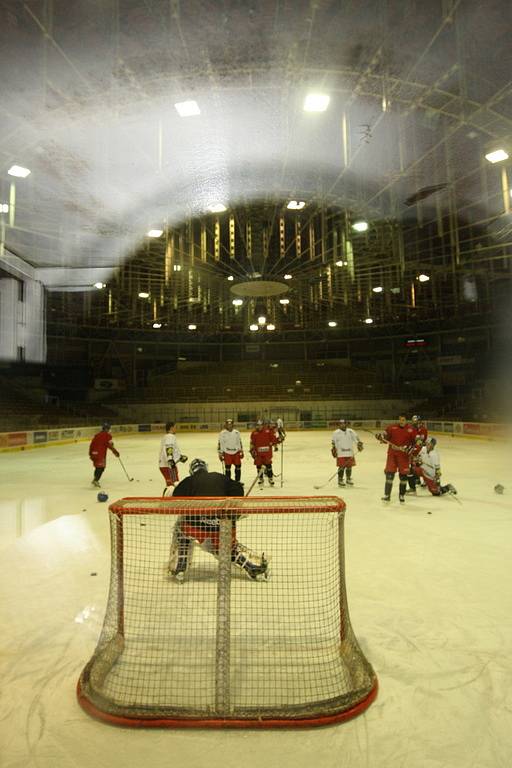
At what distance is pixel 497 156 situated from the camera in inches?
364

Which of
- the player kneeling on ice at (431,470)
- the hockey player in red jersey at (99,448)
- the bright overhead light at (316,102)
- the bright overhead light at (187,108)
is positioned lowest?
the player kneeling on ice at (431,470)

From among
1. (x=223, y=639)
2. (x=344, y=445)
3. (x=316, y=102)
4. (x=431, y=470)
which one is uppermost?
(x=316, y=102)

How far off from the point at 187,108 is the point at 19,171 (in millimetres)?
4103

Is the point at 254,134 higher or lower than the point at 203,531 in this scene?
higher

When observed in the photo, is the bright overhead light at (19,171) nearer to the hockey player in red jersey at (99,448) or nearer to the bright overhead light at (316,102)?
the hockey player in red jersey at (99,448)

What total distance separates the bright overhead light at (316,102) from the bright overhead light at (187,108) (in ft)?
5.80

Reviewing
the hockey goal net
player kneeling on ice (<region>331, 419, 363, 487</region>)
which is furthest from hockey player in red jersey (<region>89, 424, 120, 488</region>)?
the hockey goal net

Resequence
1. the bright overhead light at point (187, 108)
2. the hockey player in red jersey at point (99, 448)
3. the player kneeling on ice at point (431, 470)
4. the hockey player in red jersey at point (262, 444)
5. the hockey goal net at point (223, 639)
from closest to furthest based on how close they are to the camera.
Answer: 1. the hockey goal net at point (223, 639)
2. the bright overhead light at point (187, 108)
3. the player kneeling on ice at point (431, 470)
4. the hockey player in red jersey at point (262, 444)
5. the hockey player in red jersey at point (99, 448)

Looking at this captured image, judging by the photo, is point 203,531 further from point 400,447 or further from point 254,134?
point 254,134

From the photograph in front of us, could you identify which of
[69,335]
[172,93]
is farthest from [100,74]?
[69,335]

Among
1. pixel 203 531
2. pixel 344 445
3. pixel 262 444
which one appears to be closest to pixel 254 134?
pixel 262 444

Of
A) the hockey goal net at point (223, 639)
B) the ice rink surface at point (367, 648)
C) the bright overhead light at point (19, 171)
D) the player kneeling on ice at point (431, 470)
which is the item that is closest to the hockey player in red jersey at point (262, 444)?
the ice rink surface at point (367, 648)

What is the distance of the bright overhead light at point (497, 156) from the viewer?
29.9 ft

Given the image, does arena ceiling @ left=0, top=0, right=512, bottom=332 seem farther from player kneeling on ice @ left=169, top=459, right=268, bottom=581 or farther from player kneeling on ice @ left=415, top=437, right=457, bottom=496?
player kneeling on ice @ left=415, top=437, right=457, bottom=496
